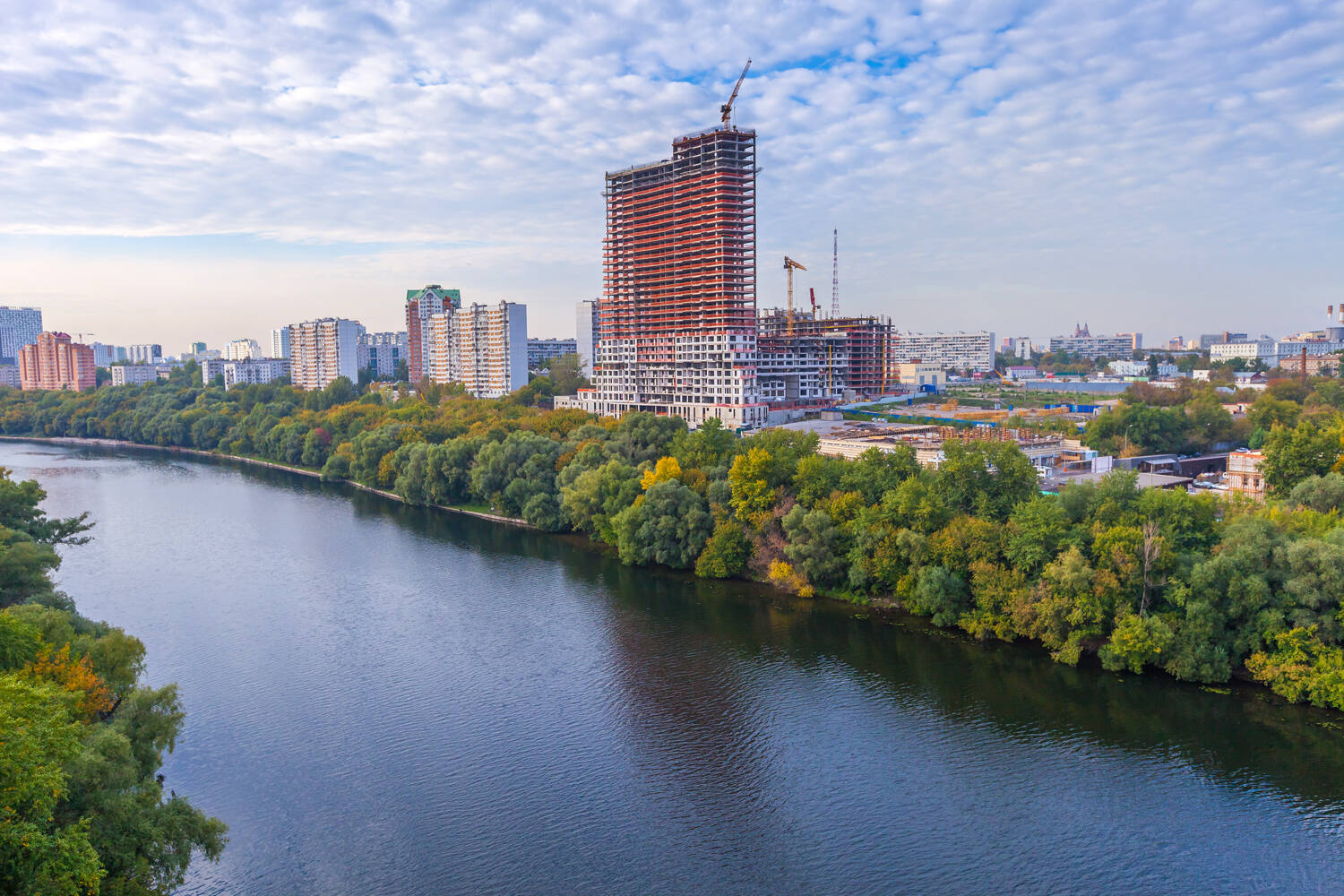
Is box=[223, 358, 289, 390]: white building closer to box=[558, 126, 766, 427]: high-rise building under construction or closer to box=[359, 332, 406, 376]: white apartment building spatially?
box=[359, 332, 406, 376]: white apartment building

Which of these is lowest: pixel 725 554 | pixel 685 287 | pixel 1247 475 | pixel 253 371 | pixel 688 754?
pixel 688 754

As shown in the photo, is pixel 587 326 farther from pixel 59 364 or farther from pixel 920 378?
pixel 59 364

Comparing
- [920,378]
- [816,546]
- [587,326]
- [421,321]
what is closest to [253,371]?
[421,321]

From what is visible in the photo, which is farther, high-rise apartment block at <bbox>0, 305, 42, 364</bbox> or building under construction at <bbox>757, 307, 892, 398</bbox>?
high-rise apartment block at <bbox>0, 305, 42, 364</bbox>

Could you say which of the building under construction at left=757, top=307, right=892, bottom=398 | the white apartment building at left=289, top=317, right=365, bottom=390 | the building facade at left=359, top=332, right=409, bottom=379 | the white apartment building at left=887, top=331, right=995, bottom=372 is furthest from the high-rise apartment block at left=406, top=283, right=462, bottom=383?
the white apartment building at left=887, top=331, right=995, bottom=372

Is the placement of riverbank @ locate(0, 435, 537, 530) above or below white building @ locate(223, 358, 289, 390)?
below

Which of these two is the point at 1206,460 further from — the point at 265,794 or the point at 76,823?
the point at 76,823
